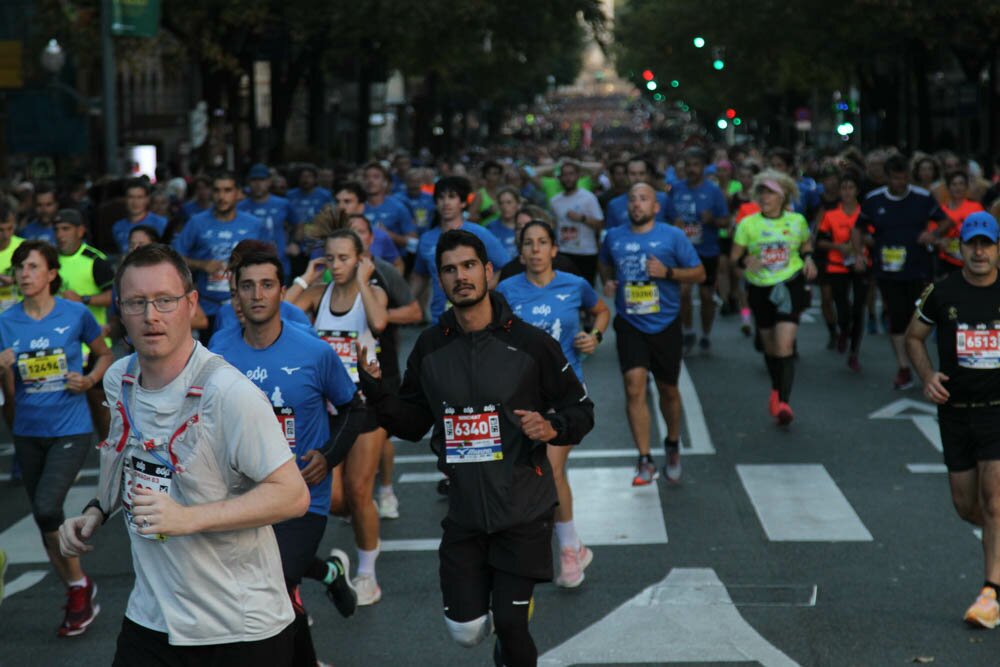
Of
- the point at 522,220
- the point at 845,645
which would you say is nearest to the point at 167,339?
the point at 845,645

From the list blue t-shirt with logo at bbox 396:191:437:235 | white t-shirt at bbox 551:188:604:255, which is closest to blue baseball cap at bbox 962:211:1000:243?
white t-shirt at bbox 551:188:604:255

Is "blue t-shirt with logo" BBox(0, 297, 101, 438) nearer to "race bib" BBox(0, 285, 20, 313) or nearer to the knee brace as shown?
the knee brace

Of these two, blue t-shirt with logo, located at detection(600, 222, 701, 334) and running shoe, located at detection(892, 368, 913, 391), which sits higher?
blue t-shirt with logo, located at detection(600, 222, 701, 334)

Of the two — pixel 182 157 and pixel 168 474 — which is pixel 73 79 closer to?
pixel 182 157

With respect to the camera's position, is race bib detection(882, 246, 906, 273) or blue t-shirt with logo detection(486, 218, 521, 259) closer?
race bib detection(882, 246, 906, 273)

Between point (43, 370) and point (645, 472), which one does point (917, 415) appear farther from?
point (43, 370)

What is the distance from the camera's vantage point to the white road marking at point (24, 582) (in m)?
9.19

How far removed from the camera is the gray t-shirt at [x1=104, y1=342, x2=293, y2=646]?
4.41 meters

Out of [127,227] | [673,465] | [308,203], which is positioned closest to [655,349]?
[673,465]

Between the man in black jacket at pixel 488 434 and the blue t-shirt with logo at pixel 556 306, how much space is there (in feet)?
8.19

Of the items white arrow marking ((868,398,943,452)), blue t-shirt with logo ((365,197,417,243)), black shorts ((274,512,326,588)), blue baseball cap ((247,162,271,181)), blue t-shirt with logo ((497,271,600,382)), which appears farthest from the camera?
blue baseball cap ((247,162,271,181))

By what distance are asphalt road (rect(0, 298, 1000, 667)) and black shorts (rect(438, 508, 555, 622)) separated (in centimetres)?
128

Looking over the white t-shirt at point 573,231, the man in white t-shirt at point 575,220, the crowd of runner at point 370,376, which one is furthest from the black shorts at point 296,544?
the white t-shirt at point 573,231

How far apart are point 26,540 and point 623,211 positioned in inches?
303
